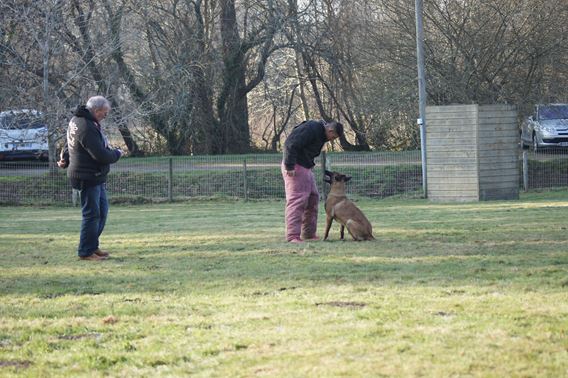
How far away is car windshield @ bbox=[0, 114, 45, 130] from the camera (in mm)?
27436

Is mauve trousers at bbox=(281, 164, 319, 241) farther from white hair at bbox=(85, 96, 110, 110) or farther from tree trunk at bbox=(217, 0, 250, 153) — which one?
tree trunk at bbox=(217, 0, 250, 153)

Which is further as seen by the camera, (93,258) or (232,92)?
(232,92)

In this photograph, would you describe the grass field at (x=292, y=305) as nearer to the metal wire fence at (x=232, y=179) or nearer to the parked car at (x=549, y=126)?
the metal wire fence at (x=232, y=179)

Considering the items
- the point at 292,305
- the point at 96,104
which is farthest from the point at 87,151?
the point at 292,305

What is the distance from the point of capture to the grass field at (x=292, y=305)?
233 inches

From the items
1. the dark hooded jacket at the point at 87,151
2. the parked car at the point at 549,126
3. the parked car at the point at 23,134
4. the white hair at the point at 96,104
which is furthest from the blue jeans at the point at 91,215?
the parked car at the point at 549,126

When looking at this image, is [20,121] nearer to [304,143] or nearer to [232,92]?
[232,92]

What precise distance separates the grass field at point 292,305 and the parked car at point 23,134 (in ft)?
44.9

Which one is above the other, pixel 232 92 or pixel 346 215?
pixel 232 92

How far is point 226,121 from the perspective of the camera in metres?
37.4

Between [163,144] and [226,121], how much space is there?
97.9 inches

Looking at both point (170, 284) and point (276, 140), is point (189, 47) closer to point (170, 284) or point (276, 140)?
point (276, 140)

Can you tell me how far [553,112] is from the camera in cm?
3206

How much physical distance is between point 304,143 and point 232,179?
558 inches
